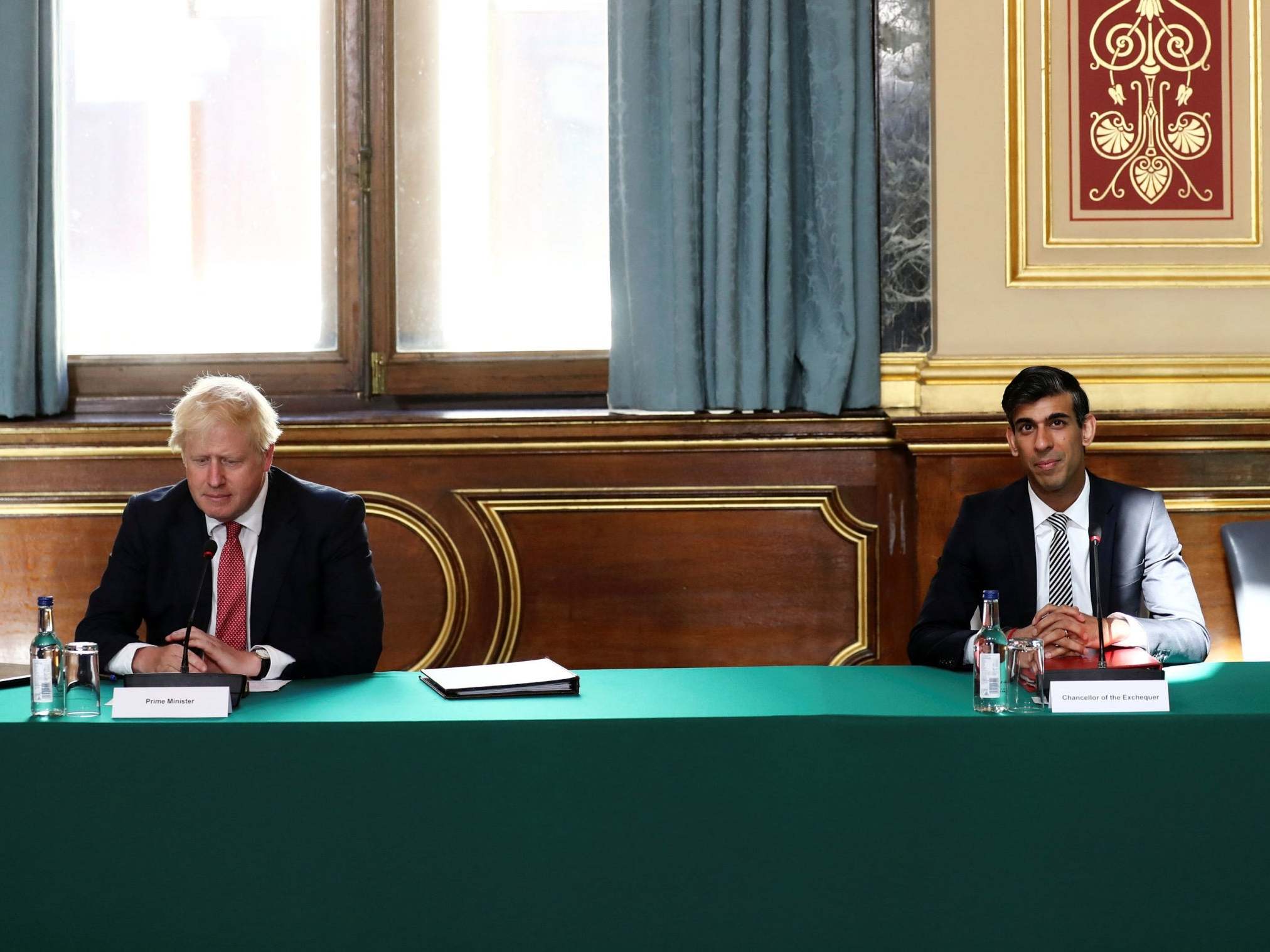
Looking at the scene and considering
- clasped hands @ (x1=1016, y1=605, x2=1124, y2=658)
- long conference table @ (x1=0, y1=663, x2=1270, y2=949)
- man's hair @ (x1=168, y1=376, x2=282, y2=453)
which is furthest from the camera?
man's hair @ (x1=168, y1=376, x2=282, y2=453)

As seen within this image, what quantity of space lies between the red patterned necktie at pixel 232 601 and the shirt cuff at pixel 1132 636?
4.96ft

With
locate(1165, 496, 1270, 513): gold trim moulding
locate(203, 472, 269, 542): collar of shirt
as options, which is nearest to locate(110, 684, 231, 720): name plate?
locate(203, 472, 269, 542): collar of shirt

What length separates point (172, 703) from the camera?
1.68 metres

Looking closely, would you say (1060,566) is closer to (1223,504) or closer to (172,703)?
(1223,504)

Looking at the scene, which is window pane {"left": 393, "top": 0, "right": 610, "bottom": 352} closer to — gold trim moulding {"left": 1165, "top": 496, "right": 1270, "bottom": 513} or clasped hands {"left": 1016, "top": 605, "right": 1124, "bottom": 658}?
gold trim moulding {"left": 1165, "top": 496, "right": 1270, "bottom": 513}

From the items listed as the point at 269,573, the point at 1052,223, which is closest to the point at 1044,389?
the point at 1052,223

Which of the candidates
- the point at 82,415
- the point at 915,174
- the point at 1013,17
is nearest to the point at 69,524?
the point at 82,415

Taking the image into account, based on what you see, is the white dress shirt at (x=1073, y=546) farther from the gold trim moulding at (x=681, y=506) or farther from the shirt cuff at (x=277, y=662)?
the shirt cuff at (x=277, y=662)

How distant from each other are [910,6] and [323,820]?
246cm

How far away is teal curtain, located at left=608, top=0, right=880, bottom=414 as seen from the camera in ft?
10.1

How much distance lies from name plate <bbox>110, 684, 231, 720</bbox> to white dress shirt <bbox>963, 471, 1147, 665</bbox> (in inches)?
55.2

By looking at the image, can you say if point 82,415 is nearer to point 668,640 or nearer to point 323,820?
point 668,640

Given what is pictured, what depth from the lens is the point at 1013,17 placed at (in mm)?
3062

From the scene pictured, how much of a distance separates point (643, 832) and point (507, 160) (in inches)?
87.3
